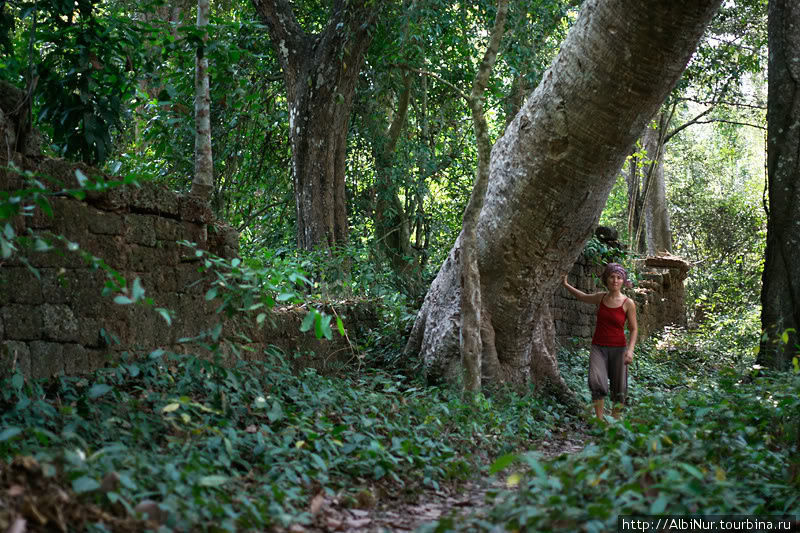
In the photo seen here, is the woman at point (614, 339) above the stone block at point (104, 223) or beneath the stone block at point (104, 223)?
beneath

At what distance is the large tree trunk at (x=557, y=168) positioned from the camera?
18.2 feet

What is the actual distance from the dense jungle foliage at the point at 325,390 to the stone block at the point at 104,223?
18.8 inches

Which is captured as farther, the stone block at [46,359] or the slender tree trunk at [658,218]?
the slender tree trunk at [658,218]

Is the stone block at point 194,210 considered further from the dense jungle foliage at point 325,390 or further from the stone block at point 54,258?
the stone block at point 54,258

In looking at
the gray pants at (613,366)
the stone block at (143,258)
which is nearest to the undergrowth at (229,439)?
the stone block at (143,258)

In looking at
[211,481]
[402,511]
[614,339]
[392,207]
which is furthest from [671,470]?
[392,207]

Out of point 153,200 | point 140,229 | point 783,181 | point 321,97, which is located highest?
point 321,97

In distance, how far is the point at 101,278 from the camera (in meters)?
4.46

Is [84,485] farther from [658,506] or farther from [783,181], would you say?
[783,181]

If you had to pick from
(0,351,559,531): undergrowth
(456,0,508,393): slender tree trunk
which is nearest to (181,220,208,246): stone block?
(0,351,559,531): undergrowth

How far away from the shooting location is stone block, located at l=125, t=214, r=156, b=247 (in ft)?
15.5

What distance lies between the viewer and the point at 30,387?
12.6 ft

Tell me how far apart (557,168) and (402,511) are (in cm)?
354

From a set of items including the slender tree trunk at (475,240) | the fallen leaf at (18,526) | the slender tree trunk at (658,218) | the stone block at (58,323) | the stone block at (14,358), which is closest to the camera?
the fallen leaf at (18,526)
